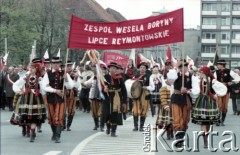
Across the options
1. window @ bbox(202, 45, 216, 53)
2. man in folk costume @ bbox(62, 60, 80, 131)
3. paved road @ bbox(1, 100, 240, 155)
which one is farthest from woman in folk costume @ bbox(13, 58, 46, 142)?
window @ bbox(202, 45, 216, 53)

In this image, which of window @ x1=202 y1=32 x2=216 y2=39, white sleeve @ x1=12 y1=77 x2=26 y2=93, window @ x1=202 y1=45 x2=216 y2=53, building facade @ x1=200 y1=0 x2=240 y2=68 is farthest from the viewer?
window @ x1=202 y1=45 x2=216 y2=53

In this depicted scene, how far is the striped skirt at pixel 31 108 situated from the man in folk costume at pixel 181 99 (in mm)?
2904

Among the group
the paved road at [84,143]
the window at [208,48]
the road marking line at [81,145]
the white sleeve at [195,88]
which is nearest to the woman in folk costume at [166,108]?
the paved road at [84,143]

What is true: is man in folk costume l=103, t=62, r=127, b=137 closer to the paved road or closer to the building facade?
the paved road

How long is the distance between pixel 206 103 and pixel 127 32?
2.18 meters

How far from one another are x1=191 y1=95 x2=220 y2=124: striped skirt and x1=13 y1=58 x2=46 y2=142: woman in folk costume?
128 inches

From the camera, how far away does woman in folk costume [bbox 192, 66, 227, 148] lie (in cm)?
1174

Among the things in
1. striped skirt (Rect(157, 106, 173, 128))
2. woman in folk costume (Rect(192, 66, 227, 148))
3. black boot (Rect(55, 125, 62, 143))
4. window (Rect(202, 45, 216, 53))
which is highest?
window (Rect(202, 45, 216, 53))

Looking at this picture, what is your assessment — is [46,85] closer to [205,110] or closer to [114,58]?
[205,110]

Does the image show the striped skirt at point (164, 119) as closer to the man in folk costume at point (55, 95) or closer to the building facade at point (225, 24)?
the man in folk costume at point (55, 95)

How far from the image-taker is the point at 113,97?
13703mm

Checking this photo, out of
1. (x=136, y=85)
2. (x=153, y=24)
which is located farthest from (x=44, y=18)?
(x=153, y=24)

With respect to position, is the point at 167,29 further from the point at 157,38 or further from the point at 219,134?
the point at 219,134

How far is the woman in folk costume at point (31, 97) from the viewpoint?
41.3 ft
